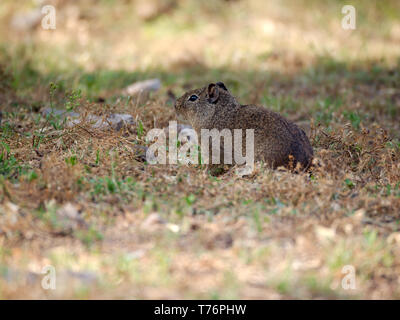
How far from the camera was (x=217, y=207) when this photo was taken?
4.04m

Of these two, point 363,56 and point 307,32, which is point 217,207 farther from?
point 307,32

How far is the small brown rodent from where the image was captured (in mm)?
4656

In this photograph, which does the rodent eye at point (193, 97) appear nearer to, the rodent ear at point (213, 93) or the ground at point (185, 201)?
the rodent ear at point (213, 93)

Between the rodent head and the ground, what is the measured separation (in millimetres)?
467

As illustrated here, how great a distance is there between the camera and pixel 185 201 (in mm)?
4051

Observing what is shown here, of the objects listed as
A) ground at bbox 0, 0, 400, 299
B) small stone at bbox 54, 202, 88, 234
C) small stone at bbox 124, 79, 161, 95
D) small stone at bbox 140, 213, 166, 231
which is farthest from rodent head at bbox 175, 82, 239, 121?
small stone at bbox 54, 202, 88, 234

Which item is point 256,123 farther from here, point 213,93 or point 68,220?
point 68,220

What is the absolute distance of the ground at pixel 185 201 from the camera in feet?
10.0

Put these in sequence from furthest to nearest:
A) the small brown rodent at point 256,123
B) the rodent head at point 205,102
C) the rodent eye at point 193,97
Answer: the rodent eye at point 193,97 < the rodent head at point 205,102 < the small brown rodent at point 256,123

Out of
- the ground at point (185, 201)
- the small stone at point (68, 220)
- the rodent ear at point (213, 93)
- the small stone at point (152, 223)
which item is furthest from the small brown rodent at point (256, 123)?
the small stone at point (68, 220)

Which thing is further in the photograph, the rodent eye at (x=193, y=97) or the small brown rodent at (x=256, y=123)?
the rodent eye at (x=193, y=97)

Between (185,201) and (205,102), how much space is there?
175 centimetres

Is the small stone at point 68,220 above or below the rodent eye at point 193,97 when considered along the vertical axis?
below
